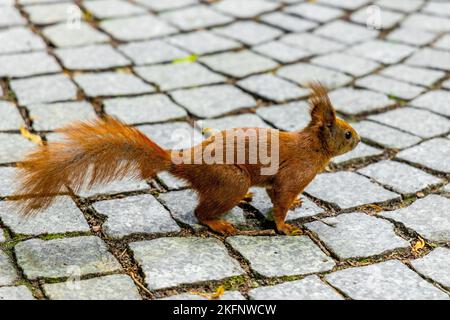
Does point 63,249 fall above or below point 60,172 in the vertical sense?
Result: below

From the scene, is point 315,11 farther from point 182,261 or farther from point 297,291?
point 297,291

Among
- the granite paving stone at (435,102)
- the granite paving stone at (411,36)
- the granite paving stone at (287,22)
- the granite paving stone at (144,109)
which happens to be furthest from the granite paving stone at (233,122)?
the granite paving stone at (411,36)

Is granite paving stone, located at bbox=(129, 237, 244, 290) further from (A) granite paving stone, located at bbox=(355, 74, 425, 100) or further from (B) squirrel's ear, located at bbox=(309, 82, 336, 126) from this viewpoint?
(A) granite paving stone, located at bbox=(355, 74, 425, 100)

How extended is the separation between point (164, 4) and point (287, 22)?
1251 millimetres

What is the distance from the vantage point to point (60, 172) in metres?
3.15

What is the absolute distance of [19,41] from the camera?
5.93 metres

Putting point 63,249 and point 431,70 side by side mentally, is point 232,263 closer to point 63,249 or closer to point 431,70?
point 63,249

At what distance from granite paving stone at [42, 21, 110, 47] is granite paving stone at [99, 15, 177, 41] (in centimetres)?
12

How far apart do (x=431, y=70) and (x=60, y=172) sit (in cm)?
360

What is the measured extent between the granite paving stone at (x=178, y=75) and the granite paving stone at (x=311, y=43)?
3.13ft

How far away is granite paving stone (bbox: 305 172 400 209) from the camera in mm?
3984

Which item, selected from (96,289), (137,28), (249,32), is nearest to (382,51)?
(249,32)

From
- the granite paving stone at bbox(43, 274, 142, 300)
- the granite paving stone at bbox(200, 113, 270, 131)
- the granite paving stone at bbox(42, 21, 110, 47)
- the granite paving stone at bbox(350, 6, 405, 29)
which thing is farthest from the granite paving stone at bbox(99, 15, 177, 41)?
the granite paving stone at bbox(43, 274, 142, 300)
